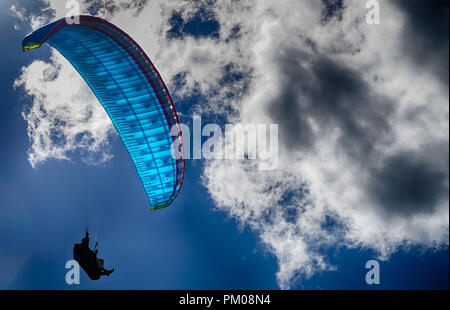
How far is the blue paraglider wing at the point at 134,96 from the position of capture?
50.6 ft

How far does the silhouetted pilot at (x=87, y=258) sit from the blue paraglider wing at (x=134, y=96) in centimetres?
394

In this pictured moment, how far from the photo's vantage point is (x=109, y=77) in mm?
16391

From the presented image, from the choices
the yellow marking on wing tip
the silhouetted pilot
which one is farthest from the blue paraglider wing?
the silhouetted pilot

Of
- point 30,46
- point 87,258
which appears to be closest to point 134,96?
point 30,46

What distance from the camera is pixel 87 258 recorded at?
49.8ft

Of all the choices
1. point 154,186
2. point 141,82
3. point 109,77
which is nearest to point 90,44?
point 109,77

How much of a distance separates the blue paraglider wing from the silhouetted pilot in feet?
12.9

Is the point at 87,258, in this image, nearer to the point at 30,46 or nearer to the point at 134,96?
the point at 134,96

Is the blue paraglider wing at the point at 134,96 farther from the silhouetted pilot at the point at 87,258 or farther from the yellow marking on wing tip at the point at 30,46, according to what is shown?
the silhouetted pilot at the point at 87,258

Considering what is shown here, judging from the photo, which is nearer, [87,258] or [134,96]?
[87,258]

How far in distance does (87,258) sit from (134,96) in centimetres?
781
